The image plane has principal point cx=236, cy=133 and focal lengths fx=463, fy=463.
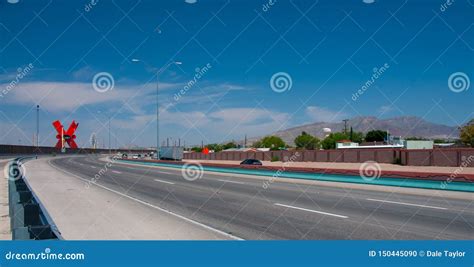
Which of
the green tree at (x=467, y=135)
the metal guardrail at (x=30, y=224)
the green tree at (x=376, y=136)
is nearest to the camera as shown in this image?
the metal guardrail at (x=30, y=224)

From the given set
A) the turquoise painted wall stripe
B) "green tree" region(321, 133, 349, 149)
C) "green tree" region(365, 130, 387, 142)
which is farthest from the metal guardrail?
"green tree" region(365, 130, 387, 142)

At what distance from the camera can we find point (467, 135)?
97.4 metres

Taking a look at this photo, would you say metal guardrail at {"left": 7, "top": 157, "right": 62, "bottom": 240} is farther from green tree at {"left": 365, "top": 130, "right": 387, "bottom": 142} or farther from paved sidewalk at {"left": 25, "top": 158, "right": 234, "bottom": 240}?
green tree at {"left": 365, "top": 130, "right": 387, "bottom": 142}

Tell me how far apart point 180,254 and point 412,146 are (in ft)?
281

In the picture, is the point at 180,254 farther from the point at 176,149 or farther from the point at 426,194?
the point at 176,149

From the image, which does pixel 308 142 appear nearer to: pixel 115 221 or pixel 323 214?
pixel 323 214

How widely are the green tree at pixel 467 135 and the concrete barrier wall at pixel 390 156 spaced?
4268cm

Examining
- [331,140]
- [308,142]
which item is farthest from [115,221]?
[308,142]

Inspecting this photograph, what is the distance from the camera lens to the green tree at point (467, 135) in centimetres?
9588

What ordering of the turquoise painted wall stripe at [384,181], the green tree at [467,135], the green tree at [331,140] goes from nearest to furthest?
the turquoise painted wall stripe at [384,181] < the green tree at [467,135] < the green tree at [331,140]

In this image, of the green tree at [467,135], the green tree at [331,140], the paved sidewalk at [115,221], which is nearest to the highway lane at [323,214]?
the paved sidewalk at [115,221]

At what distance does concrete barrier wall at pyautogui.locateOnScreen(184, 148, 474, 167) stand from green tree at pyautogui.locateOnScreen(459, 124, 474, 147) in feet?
140

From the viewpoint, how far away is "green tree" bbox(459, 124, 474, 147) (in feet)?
315

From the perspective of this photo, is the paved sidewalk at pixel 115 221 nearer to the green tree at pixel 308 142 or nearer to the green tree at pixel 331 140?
the green tree at pixel 331 140
